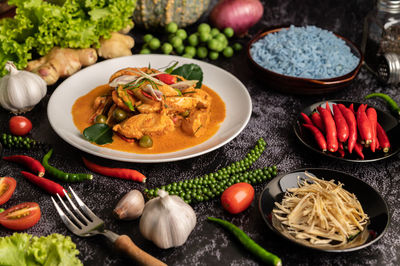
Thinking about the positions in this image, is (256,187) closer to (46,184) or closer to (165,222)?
(165,222)

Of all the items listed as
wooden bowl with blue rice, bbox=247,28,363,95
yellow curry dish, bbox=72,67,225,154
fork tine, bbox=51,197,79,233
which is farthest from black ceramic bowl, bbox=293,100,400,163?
fork tine, bbox=51,197,79,233

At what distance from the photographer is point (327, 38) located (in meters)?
3.60

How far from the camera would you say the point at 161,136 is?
8.93 feet

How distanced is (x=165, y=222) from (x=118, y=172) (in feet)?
2.21

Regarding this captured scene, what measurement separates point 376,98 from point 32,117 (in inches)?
108

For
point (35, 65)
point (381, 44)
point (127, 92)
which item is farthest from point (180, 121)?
point (381, 44)

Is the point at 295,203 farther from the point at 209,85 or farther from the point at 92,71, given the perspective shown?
the point at 92,71

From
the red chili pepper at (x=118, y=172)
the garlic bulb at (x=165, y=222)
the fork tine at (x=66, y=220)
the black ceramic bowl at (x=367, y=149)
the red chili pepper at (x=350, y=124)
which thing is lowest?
the black ceramic bowl at (x=367, y=149)

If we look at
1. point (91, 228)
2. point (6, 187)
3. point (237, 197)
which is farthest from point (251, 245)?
point (6, 187)

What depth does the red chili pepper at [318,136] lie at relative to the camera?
8.46 feet

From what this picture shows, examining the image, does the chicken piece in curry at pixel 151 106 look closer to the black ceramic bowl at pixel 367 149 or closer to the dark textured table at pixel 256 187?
the dark textured table at pixel 256 187

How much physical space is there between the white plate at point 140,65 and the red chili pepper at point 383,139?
86cm

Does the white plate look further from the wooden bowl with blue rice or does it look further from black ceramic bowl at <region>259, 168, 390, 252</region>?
black ceramic bowl at <region>259, 168, 390, 252</region>

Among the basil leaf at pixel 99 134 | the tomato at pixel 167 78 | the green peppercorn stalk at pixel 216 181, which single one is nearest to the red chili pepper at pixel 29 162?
the basil leaf at pixel 99 134
